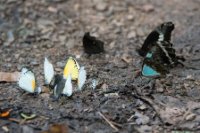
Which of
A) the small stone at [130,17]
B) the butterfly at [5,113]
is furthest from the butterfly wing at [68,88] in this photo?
the small stone at [130,17]

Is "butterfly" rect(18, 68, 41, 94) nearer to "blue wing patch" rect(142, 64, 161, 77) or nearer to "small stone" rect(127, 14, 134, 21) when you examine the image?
"blue wing patch" rect(142, 64, 161, 77)

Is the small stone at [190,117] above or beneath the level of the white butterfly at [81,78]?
Answer: beneath

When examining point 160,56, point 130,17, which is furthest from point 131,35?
point 160,56

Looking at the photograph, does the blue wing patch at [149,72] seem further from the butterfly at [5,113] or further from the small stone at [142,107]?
the butterfly at [5,113]

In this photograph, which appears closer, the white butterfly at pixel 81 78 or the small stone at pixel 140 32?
the white butterfly at pixel 81 78

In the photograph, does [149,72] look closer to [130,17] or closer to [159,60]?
[159,60]

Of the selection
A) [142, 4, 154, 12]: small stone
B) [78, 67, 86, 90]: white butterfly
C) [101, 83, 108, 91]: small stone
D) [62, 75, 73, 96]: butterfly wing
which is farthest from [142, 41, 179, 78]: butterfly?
[142, 4, 154, 12]: small stone

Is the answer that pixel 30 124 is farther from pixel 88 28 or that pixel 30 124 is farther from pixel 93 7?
pixel 93 7

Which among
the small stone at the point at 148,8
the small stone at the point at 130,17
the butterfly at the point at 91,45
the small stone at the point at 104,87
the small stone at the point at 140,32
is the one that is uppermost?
the small stone at the point at 148,8
